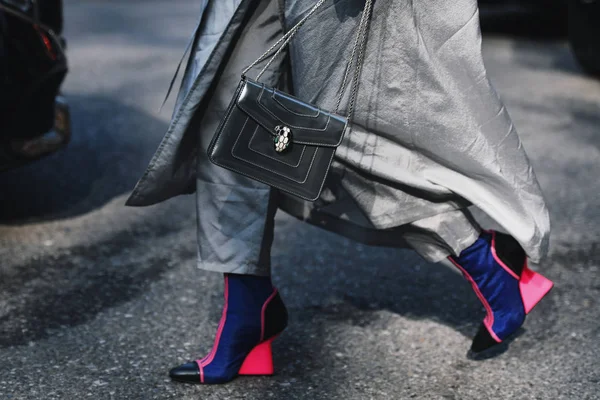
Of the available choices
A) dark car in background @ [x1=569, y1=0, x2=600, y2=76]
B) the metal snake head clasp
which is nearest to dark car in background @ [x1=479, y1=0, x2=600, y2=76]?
dark car in background @ [x1=569, y1=0, x2=600, y2=76]

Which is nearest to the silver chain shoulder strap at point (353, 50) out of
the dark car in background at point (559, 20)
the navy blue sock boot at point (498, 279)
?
the navy blue sock boot at point (498, 279)

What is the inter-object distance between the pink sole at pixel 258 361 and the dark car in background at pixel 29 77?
131 centimetres

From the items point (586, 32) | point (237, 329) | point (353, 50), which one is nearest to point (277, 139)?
point (353, 50)

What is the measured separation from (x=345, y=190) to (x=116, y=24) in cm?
606

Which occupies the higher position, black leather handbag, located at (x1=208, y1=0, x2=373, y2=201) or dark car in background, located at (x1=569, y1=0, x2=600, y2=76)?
black leather handbag, located at (x1=208, y1=0, x2=373, y2=201)

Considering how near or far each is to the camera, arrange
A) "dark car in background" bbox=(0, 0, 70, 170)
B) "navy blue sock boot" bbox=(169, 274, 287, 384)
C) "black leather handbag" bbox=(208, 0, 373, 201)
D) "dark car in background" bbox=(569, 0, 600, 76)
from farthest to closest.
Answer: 1. "dark car in background" bbox=(569, 0, 600, 76)
2. "dark car in background" bbox=(0, 0, 70, 170)
3. "navy blue sock boot" bbox=(169, 274, 287, 384)
4. "black leather handbag" bbox=(208, 0, 373, 201)

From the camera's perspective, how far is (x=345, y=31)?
1843 mm

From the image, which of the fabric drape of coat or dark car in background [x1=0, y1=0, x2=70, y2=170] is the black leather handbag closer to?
the fabric drape of coat

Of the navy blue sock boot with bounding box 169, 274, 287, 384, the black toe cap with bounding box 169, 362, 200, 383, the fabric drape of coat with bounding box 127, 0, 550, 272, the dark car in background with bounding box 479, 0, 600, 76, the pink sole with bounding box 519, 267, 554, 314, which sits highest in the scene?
the fabric drape of coat with bounding box 127, 0, 550, 272

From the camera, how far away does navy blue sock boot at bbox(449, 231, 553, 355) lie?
6.68 ft

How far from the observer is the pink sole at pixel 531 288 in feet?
6.82

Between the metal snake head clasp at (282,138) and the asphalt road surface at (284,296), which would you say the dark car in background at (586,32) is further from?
the metal snake head clasp at (282,138)

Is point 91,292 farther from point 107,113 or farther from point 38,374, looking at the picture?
point 107,113

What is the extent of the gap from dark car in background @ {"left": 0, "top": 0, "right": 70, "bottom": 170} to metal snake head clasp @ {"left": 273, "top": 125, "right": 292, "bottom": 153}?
4.58 ft
